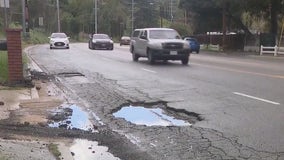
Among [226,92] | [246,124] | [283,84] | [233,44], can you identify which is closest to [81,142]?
[246,124]

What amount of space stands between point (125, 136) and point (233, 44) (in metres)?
47.5

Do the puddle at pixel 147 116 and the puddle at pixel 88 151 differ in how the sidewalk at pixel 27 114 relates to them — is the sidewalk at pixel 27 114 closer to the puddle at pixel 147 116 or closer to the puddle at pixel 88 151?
the puddle at pixel 88 151

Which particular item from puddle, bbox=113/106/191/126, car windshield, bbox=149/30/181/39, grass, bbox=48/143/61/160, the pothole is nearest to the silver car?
car windshield, bbox=149/30/181/39

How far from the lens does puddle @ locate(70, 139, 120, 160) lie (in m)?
7.09

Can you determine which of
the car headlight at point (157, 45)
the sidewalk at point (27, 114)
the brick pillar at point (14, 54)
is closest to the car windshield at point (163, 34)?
the car headlight at point (157, 45)

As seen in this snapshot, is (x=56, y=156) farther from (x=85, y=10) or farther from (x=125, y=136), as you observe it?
(x=85, y=10)

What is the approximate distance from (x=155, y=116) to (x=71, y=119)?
1.64 metres

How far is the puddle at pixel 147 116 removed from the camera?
9477mm

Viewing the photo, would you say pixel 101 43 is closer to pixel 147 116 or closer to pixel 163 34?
pixel 163 34

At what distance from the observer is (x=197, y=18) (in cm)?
5831

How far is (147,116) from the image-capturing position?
33.6 feet

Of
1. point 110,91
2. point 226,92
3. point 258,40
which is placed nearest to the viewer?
point 226,92

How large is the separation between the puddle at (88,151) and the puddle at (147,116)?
5.89 feet

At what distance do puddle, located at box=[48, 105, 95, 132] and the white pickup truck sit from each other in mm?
13419
